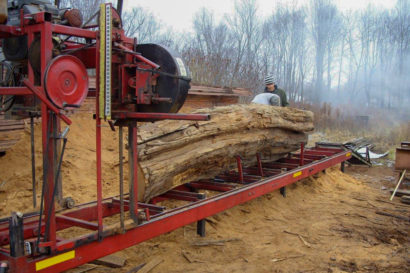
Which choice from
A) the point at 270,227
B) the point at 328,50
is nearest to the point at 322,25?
the point at 328,50

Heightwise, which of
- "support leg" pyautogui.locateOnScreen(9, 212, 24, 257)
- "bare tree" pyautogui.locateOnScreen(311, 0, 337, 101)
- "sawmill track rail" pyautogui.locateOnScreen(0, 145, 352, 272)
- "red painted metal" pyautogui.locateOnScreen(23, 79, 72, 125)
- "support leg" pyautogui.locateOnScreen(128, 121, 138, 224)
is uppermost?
"bare tree" pyautogui.locateOnScreen(311, 0, 337, 101)

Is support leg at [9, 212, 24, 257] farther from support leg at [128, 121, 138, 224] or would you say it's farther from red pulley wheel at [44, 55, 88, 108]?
support leg at [128, 121, 138, 224]

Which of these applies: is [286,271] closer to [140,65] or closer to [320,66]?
[140,65]

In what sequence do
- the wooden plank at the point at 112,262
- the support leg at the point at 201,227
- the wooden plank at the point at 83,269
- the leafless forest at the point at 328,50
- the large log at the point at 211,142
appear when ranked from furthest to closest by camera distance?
the leafless forest at the point at 328,50, the support leg at the point at 201,227, the large log at the point at 211,142, the wooden plank at the point at 112,262, the wooden plank at the point at 83,269

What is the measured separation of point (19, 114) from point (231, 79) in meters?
11.9

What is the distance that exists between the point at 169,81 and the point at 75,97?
83 cm

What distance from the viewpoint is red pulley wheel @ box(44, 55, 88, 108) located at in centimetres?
264

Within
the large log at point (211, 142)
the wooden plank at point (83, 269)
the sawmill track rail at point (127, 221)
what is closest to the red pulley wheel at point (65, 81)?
the sawmill track rail at point (127, 221)

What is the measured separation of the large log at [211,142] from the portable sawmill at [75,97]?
522mm

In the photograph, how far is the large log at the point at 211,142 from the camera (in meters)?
4.31

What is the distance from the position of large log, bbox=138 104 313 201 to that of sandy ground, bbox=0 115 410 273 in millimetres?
710

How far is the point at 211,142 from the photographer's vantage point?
5188mm

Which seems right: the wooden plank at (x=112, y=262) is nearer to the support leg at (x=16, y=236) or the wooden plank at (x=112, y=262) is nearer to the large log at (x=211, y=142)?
the large log at (x=211, y=142)

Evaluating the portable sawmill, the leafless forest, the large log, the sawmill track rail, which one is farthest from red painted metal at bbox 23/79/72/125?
the leafless forest
